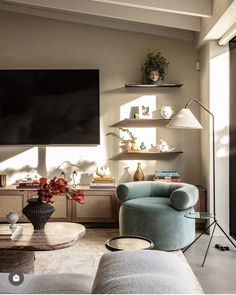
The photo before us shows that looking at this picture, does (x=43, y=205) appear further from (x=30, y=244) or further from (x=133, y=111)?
(x=133, y=111)

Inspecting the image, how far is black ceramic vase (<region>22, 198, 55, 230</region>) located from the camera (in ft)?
9.55

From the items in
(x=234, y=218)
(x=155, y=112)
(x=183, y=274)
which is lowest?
(x=234, y=218)

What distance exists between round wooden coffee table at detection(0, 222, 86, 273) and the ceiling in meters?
2.30

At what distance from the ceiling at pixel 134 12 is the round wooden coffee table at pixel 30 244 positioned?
2.30 metres

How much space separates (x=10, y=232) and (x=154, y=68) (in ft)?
9.50

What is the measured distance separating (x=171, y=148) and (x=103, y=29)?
1824mm

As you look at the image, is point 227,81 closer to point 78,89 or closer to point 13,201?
point 78,89

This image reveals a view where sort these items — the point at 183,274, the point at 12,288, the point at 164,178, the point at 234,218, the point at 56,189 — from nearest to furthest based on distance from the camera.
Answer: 1. the point at 183,274
2. the point at 12,288
3. the point at 56,189
4. the point at 234,218
5. the point at 164,178

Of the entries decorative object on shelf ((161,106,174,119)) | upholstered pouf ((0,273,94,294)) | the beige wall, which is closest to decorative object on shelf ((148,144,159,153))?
the beige wall

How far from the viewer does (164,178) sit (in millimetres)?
4766

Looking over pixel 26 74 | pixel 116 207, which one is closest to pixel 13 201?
pixel 116 207

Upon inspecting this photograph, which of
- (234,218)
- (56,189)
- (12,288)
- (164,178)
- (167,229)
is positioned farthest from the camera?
(164,178)

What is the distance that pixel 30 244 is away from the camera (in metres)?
2.59

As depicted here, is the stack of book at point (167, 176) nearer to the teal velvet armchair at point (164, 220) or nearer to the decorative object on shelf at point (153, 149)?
the decorative object on shelf at point (153, 149)
